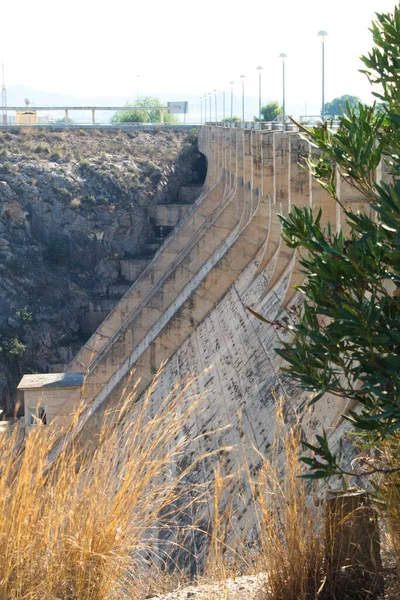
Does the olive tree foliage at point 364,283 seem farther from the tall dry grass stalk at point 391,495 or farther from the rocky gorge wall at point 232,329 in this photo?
the rocky gorge wall at point 232,329

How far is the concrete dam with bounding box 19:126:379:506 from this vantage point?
39.0 ft

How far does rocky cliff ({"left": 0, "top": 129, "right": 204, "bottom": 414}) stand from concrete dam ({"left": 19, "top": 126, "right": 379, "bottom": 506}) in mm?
7367

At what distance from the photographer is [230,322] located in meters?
17.6

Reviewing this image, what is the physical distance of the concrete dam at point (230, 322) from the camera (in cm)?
1190

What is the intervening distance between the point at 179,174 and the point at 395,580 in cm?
4090

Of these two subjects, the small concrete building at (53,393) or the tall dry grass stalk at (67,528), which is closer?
the tall dry grass stalk at (67,528)

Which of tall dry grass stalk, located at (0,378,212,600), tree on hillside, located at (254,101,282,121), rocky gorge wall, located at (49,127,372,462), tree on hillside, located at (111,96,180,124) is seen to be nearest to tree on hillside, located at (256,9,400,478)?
tall dry grass stalk, located at (0,378,212,600)

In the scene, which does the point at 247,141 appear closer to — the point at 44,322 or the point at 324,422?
the point at 324,422

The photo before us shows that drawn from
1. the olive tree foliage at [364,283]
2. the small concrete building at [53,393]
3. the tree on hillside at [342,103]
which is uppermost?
the tree on hillside at [342,103]

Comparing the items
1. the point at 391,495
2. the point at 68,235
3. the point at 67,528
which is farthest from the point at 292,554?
the point at 68,235

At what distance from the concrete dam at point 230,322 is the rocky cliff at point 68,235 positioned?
737 cm

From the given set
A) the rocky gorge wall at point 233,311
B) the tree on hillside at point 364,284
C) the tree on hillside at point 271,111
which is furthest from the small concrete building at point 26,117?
the tree on hillside at point 364,284

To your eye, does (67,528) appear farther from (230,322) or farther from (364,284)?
(230,322)

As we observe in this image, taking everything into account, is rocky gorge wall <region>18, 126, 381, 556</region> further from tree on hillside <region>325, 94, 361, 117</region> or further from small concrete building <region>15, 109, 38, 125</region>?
small concrete building <region>15, 109, 38, 125</region>
